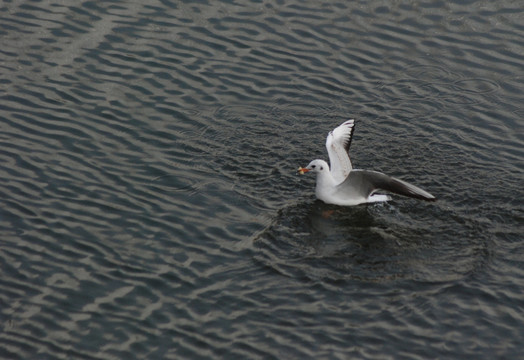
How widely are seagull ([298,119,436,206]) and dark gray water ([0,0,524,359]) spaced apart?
279mm

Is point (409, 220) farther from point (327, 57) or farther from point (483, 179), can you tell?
point (327, 57)

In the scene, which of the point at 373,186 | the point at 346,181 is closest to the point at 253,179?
the point at 346,181

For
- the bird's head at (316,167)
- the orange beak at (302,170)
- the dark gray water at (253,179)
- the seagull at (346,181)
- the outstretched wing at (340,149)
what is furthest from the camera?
the outstretched wing at (340,149)

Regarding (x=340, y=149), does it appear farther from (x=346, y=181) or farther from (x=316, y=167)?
(x=346, y=181)

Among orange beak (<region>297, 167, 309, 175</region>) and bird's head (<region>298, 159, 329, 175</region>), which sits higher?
bird's head (<region>298, 159, 329, 175</region>)

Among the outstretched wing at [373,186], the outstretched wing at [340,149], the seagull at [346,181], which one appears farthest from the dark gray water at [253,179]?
the outstretched wing at [340,149]

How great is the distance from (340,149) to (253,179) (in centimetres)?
173

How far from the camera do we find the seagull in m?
13.8

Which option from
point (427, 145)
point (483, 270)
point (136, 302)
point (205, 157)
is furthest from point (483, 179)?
point (136, 302)

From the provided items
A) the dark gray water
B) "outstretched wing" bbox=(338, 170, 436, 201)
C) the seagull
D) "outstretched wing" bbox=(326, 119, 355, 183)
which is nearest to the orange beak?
the seagull

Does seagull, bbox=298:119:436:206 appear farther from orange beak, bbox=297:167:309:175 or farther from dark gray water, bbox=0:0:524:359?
dark gray water, bbox=0:0:524:359

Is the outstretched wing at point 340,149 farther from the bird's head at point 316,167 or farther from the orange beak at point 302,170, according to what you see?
the orange beak at point 302,170

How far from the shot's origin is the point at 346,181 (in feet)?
47.7

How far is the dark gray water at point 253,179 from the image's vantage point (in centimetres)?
1131
